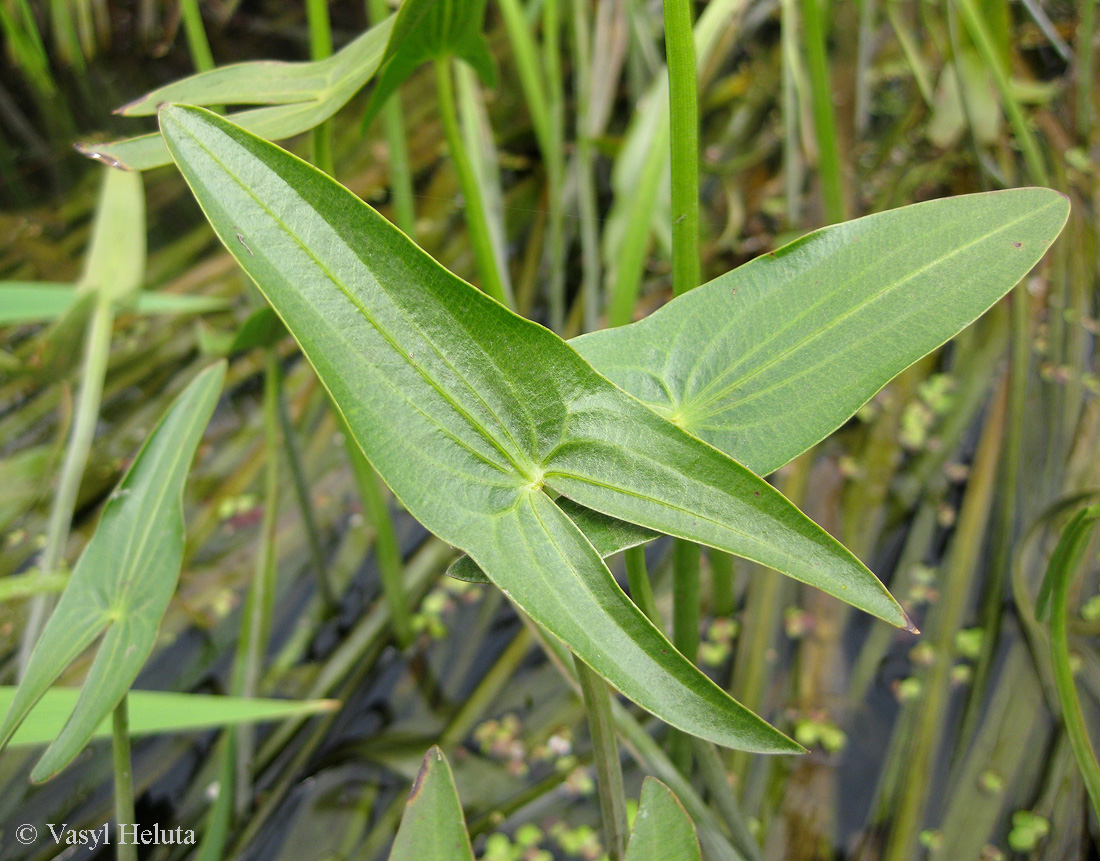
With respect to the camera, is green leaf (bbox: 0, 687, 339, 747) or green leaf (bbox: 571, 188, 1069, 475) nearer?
Result: green leaf (bbox: 571, 188, 1069, 475)

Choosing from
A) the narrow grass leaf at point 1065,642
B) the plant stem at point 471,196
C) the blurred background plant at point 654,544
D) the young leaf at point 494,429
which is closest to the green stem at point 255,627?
the blurred background plant at point 654,544

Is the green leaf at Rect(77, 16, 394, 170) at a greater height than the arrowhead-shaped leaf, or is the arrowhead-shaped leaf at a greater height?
the green leaf at Rect(77, 16, 394, 170)

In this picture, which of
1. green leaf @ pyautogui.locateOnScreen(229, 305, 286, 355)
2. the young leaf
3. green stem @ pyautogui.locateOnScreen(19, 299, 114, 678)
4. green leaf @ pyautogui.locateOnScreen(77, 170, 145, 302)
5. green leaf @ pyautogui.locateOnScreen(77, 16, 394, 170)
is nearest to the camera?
the young leaf

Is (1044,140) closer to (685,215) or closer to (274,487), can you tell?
Result: (685,215)

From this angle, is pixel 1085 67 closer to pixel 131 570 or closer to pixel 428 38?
pixel 428 38

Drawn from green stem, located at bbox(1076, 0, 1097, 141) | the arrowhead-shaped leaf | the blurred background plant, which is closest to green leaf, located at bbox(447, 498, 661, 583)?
the arrowhead-shaped leaf

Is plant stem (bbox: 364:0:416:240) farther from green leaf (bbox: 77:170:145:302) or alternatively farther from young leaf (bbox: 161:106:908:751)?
young leaf (bbox: 161:106:908:751)

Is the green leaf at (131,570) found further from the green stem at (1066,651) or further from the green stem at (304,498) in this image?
the green stem at (1066,651)

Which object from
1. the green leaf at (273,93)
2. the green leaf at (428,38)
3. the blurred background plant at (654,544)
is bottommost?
the blurred background plant at (654,544)
